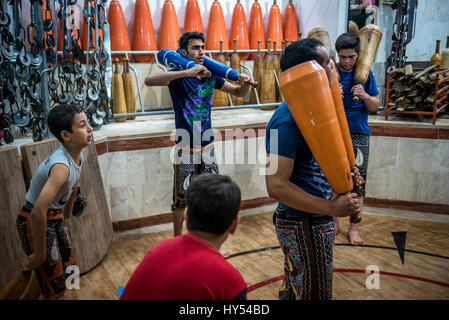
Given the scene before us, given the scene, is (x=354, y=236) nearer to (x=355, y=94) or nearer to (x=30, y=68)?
(x=355, y=94)

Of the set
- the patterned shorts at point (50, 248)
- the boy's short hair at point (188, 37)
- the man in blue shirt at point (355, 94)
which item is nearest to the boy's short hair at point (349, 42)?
the man in blue shirt at point (355, 94)

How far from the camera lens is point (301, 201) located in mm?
1362

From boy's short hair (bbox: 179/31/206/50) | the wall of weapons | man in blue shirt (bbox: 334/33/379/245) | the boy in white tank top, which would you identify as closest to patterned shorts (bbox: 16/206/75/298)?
the boy in white tank top

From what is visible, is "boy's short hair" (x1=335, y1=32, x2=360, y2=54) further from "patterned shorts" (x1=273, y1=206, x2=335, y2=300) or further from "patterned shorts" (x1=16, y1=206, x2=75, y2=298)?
"patterned shorts" (x1=16, y1=206, x2=75, y2=298)

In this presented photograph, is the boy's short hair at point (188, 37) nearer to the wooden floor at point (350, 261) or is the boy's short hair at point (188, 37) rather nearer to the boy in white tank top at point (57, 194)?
the boy in white tank top at point (57, 194)

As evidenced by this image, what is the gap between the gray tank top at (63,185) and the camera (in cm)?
179

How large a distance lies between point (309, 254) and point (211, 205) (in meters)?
0.56

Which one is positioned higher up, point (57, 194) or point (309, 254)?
point (57, 194)

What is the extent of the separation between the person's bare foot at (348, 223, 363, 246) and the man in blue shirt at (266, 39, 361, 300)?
5.74ft

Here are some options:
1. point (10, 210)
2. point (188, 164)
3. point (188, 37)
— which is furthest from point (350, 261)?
point (10, 210)

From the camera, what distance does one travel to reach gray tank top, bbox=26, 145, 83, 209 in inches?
70.7

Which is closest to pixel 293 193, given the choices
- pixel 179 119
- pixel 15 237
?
pixel 179 119
